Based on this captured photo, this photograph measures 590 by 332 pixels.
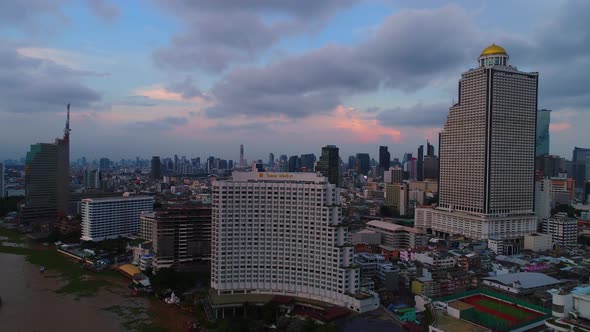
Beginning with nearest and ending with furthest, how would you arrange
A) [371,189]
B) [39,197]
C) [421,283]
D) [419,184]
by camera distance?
1. [421,283]
2. [39,197]
3. [419,184]
4. [371,189]

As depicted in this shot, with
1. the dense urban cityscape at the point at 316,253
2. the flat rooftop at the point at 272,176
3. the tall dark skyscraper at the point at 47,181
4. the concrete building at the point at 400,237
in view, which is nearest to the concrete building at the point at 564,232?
the dense urban cityscape at the point at 316,253

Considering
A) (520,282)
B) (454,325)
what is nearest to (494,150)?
(520,282)

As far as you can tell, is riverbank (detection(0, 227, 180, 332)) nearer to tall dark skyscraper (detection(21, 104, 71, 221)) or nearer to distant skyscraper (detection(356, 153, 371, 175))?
tall dark skyscraper (detection(21, 104, 71, 221))

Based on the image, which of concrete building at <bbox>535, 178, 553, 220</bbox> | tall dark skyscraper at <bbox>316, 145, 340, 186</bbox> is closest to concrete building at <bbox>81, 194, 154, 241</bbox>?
tall dark skyscraper at <bbox>316, 145, 340, 186</bbox>

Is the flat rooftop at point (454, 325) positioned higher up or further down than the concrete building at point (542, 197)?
further down

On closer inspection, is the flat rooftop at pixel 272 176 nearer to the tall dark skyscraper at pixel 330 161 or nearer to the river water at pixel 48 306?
the river water at pixel 48 306

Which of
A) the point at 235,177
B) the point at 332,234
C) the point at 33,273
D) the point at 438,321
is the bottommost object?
the point at 33,273

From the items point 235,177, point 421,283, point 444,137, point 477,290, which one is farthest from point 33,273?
point 444,137

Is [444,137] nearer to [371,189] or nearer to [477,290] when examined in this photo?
[477,290]
